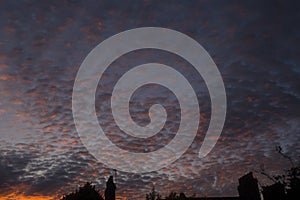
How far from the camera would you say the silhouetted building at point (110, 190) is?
33.5 m

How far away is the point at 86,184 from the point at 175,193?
503 inches

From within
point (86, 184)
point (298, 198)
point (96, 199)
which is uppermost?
point (86, 184)

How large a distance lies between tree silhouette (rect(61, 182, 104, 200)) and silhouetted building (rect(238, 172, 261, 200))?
1633 centimetres

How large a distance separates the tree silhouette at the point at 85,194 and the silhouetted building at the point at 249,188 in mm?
16329

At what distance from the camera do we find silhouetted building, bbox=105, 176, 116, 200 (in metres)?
33.5

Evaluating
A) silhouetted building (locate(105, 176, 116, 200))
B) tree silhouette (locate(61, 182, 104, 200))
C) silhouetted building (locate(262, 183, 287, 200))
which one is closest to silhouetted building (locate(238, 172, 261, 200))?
silhouetted building (locate(262, 183, 287, 200))

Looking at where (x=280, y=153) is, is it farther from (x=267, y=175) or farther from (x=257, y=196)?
(x=257, y=196)

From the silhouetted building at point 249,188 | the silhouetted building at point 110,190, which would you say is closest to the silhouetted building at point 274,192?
the silhouetted building at point 249,188

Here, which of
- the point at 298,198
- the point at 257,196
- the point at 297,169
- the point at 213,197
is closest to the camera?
the point at 298,198

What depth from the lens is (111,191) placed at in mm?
33906

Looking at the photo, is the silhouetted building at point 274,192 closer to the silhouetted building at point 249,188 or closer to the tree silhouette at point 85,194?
the silhouetted building at point 249,188

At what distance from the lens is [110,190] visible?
33875 mm

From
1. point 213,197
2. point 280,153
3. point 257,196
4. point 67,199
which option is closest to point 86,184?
point 67,199

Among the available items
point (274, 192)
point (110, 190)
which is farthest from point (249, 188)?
point (110, 190)
